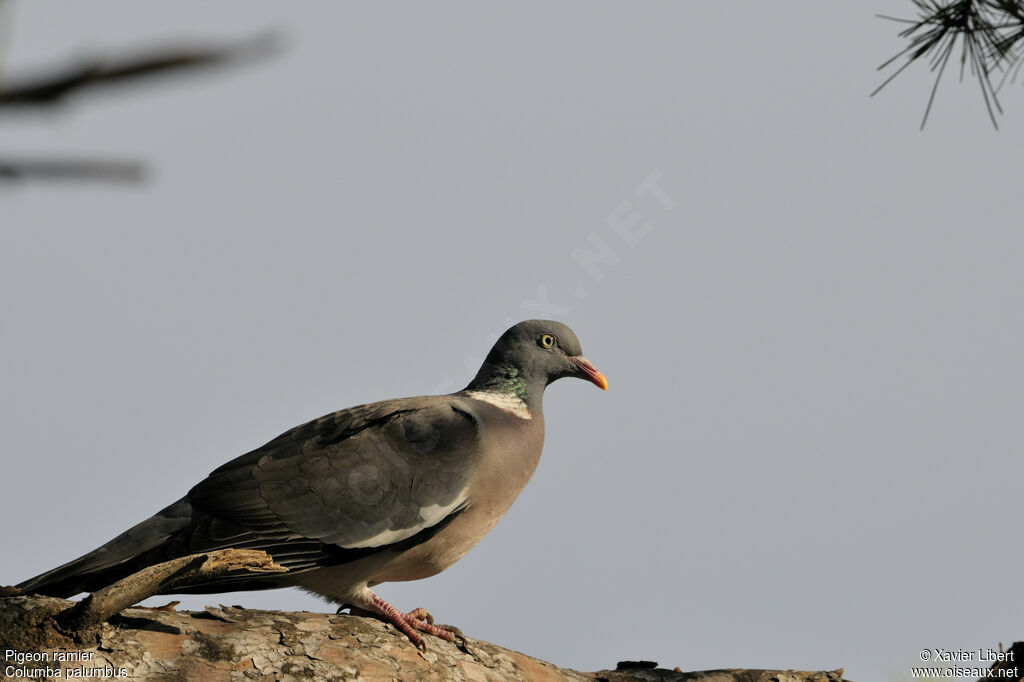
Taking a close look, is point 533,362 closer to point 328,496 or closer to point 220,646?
point 328,496

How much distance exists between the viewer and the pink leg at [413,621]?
15.0ft

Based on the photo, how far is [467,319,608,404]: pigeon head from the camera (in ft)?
20.0

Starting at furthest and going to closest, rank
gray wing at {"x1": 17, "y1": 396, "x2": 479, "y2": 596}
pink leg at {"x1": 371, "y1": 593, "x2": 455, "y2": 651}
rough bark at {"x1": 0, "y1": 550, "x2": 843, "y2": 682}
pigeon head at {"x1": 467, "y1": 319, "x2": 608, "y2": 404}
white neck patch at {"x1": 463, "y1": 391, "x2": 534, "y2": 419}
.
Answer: pigeon head at {"x1": 467, "y1": 319, "x2": 608, "y2": 404}
white neck patch at {"x1": 463, "y1": 391, "x2": 534, "y2": 419}
gray wing at {"x1": 17, "y1": 396, "x2": 479, "y2": 596}
pink leg at {"x1": 371, "y1": 593, "x2": 455, "y2": 651}
rough bark at {"x1": 0, "y1": 550, "x2": 843, "y2": 682}

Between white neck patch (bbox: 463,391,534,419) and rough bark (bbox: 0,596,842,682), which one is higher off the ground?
white neck patch (bbox: 463,391,534,419)

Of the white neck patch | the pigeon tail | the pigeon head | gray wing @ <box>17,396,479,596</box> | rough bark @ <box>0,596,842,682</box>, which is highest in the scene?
the pigeon head

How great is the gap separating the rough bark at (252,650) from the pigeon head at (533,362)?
1728 mm

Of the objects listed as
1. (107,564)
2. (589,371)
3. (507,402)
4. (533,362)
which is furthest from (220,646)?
(589,371)

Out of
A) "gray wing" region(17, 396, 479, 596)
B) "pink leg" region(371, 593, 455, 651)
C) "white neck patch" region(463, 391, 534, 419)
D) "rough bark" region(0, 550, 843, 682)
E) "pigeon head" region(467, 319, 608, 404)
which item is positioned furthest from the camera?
"pigeon head" region(467, 319, 608, 404)

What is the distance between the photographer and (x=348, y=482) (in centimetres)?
529

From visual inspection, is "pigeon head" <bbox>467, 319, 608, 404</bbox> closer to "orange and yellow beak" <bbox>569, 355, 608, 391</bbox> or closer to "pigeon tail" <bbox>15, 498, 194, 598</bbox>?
"orange and yellow beak" <bbox>569, 355, 608, 391</bbox>

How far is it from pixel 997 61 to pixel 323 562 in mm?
3573

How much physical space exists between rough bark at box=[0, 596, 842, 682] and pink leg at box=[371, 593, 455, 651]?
57 millimetres

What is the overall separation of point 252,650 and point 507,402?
2.25m

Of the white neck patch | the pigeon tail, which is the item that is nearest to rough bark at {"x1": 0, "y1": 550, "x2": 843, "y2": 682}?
the pigeon tail
